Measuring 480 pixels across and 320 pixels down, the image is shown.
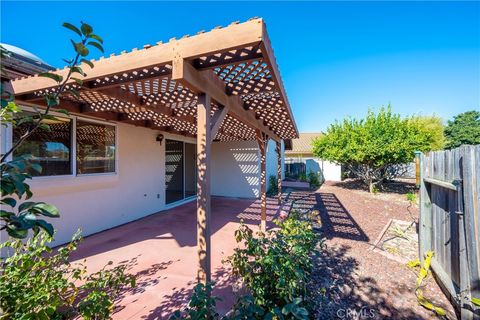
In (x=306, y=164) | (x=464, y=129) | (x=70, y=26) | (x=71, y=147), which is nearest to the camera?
(x=70, y=26)

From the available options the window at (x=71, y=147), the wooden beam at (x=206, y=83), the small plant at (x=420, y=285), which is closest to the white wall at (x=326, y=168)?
the small plant at (x=420, y=285)

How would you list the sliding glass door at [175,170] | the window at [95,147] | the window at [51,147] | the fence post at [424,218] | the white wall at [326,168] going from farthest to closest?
the white wall at [326,168] → the sliding glass door at [175,170] → the window at [95,147] → the window at [51,147] → the fence post at [424,218]

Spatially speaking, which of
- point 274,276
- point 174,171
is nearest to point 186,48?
point 274,276

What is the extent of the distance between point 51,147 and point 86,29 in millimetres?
4334

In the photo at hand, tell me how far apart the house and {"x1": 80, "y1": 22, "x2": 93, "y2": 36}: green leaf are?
1689 centimetres

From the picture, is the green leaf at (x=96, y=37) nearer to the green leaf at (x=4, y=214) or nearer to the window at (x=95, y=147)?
the green leaf at (x=4, y=214)

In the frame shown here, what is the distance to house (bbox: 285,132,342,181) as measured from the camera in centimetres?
1859

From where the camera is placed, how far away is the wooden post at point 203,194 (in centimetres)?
251

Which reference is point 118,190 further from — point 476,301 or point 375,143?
point 375,143

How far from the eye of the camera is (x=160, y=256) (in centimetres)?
401

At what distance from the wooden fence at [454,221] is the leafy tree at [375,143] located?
7.88 m

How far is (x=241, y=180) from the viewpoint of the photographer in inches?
398

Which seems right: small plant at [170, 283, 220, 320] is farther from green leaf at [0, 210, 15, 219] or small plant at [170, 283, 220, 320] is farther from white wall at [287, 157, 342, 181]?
white wall at [287, 157, 342, 181]

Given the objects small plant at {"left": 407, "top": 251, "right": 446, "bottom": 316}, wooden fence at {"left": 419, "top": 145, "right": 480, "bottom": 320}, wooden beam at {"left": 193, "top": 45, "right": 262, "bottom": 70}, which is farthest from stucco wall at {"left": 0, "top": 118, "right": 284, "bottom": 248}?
wooden fence at {"left": 419, "top": 145, "right": 480, "bottom": 320}
